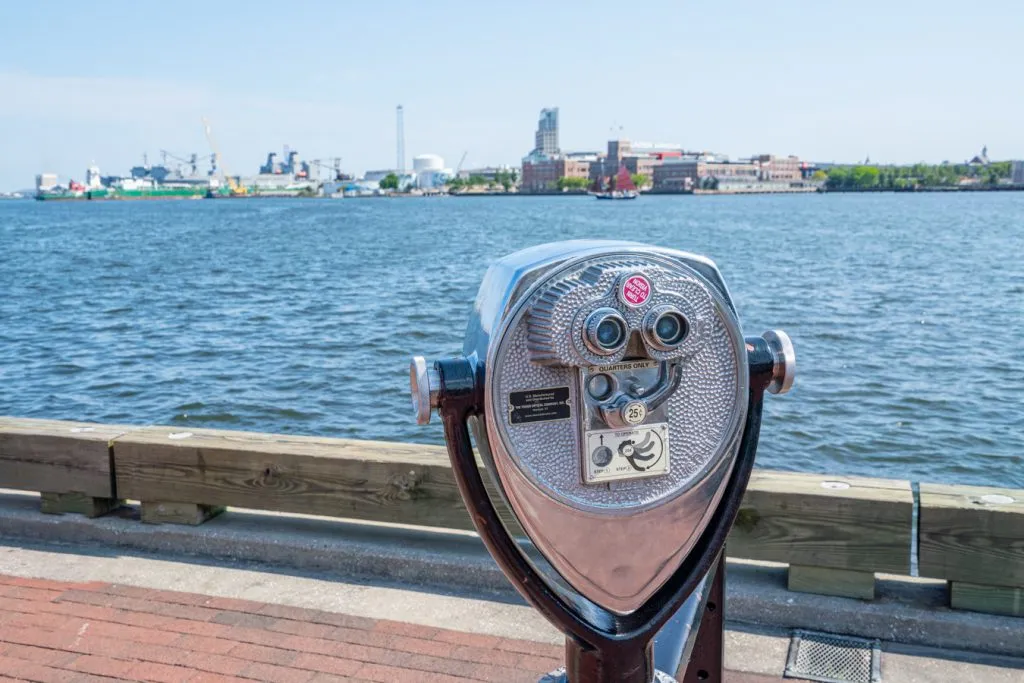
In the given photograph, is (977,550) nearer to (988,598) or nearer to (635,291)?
(988,598)

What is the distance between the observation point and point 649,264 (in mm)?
1727

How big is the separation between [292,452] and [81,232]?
52882 millimetres

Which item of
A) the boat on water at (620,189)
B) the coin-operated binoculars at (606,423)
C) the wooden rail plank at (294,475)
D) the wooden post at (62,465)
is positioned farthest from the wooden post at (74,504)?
the boat on water at (620,189)

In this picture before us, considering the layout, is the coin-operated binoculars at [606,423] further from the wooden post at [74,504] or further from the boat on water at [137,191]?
the boat on water at [137,191]

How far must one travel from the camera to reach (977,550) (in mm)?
3135

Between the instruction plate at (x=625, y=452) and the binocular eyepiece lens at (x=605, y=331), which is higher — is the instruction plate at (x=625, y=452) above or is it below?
below

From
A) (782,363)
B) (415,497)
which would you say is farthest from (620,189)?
(782,363)

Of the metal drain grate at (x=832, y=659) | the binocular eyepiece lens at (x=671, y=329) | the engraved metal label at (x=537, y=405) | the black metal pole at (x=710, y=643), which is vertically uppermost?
the binocular eyepiece lens at (x=671, y=329)

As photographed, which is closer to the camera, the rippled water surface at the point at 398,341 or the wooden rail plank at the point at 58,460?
the wooden rail plank at the point at 58,460

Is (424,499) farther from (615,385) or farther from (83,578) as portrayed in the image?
(615,385)

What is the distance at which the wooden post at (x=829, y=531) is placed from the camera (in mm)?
3213

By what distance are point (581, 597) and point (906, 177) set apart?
158 meters

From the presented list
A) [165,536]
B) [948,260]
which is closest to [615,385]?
[165,536]

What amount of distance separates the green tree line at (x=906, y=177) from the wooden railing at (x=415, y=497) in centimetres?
15001
